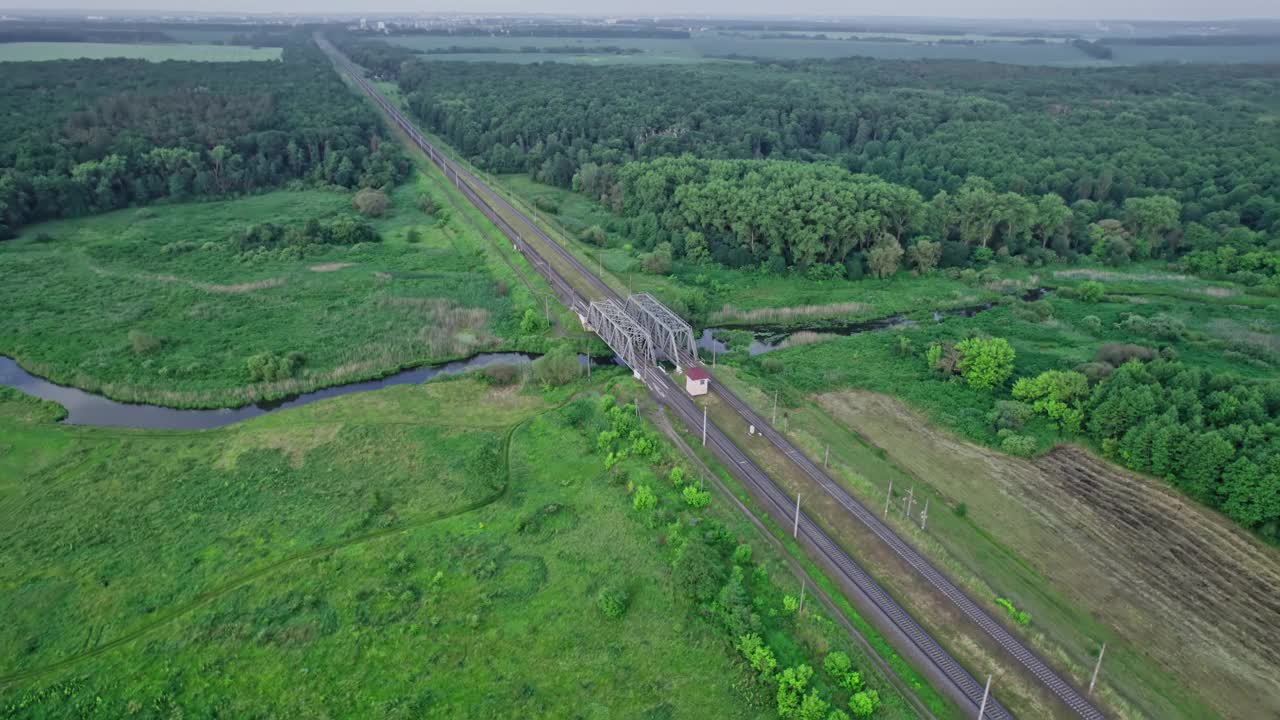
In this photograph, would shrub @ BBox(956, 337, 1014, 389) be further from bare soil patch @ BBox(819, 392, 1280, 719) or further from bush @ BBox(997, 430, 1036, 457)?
bush @ BBox(997, 430, 1036, 457)

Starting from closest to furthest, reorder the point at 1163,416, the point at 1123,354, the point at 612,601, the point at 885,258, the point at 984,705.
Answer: the point at 984,705
the point at 612,601
the point at 1163,416
the point at 1123,354
the point at 885,258

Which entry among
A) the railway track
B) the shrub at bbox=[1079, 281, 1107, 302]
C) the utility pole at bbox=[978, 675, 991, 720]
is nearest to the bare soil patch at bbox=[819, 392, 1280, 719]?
the railway track

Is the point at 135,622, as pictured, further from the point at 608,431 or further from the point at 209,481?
the point at 608,431

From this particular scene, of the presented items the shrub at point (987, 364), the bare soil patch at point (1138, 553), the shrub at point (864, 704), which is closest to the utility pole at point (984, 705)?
the shrub at point (864, 704)

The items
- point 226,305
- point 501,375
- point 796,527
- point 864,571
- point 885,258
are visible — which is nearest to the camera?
point 864,571

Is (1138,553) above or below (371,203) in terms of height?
below

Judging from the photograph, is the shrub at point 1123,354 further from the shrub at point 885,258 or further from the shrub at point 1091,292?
the shrub at point 885,258

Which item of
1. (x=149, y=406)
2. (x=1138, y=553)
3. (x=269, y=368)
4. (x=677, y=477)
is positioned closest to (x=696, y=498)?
(x=677, y=477)

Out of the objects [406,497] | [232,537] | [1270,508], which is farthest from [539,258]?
[1270,508]

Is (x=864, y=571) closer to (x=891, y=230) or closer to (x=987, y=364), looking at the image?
(x=987, y=364)
